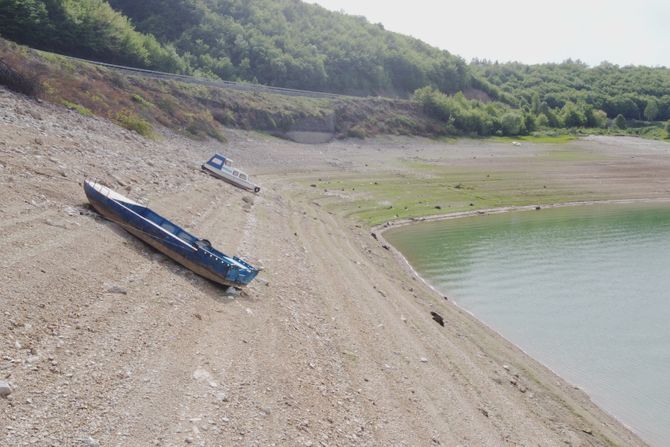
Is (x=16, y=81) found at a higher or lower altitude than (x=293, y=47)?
lower

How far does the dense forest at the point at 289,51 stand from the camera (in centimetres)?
6638

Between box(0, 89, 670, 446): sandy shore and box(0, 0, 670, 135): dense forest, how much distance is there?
4116 centimetres

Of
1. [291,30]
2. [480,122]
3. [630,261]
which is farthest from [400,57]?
[630,261]

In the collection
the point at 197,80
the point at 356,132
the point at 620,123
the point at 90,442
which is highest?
the point at 620,123

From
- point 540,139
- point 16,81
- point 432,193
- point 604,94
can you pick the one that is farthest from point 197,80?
point 604,94

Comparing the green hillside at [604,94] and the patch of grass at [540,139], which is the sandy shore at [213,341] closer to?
the patch of grass at [540,139]

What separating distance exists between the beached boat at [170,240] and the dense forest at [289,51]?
5086 centimetres

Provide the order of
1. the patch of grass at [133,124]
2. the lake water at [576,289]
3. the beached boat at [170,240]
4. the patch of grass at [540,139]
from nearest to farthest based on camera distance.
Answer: the beached boat at [170,240] → the lake water at [576,289] → the patch of grass at [133,124] → the patch of grass at [540,139]

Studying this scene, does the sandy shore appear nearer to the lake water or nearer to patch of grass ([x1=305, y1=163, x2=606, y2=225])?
the lake water

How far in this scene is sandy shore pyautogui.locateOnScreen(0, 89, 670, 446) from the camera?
10.5 metres

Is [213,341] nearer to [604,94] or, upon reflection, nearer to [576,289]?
[576,289]

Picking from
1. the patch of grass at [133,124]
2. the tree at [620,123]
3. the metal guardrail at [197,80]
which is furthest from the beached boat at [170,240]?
the tree at [620,123]

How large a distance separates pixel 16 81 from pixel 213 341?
23.0 meters

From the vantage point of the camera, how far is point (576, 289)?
31.5 m
